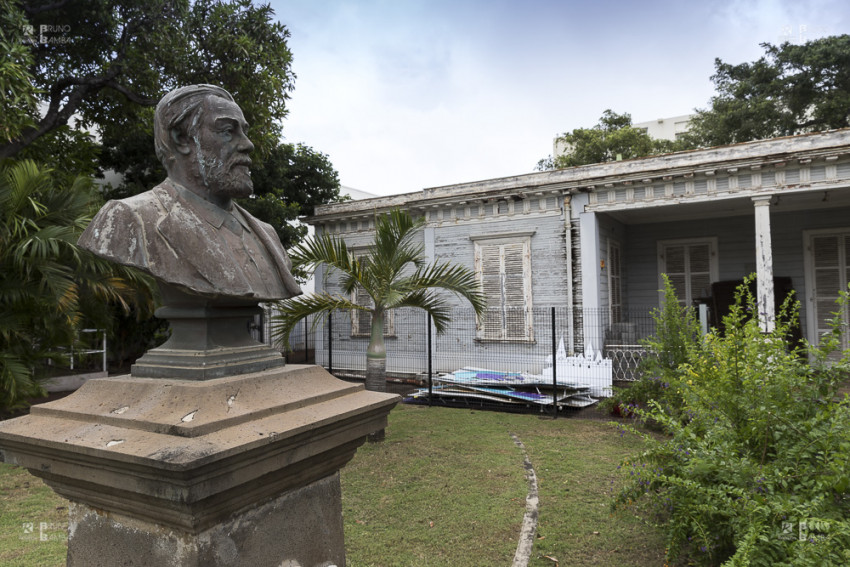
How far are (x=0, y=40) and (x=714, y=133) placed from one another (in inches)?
928

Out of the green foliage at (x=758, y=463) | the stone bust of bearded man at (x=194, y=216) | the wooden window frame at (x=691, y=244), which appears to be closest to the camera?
the stone bust of bearded man at (x=194, y=216)

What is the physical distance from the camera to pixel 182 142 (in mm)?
2438

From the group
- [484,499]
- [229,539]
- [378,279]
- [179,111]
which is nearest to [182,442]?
[229,539]

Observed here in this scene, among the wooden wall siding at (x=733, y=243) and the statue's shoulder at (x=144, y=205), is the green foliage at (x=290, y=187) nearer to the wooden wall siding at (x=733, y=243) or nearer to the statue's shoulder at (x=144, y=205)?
the wooden wall siding at (x=733, y=243)

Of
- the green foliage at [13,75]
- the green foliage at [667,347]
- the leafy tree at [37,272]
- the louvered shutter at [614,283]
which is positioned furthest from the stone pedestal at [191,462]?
the louvered shutter at [614,283]

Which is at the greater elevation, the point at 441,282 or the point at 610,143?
the point at 610,143

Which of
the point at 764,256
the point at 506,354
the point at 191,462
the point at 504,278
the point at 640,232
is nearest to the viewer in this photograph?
the point at 191,462

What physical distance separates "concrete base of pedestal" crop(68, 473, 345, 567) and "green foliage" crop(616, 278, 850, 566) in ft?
6.32

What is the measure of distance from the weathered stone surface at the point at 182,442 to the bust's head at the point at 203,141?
913mm

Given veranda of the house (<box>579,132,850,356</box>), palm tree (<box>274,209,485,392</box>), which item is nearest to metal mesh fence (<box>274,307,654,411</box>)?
veranda of the house (<box>579,132,850,356</box>)

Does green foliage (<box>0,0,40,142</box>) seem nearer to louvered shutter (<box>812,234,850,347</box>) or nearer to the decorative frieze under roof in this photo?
the decorative frieze under roof

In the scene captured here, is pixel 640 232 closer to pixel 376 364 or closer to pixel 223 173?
pixel 376 364

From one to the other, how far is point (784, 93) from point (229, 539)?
24951 mm

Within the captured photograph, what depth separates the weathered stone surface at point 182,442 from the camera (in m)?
1.80
